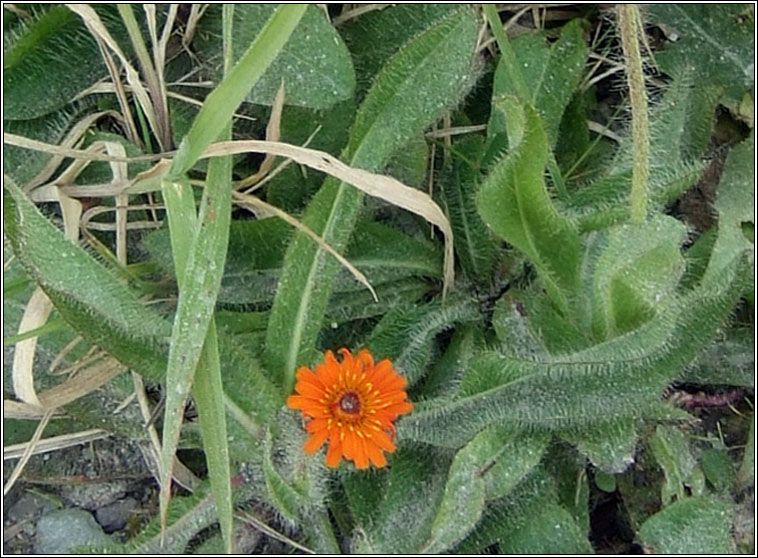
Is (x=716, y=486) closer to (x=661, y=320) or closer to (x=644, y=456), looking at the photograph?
(x=644, y=456)

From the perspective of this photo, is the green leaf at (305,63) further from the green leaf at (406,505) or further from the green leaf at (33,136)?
the green leaf at (406,505)

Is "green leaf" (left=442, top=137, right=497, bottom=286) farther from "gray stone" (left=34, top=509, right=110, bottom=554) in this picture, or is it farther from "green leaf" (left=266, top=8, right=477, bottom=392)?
"gray stone" (left=34, top=509, right=110, bottom=554)

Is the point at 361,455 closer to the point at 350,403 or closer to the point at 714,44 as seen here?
the point at 350,403

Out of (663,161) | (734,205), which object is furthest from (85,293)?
(734,205)

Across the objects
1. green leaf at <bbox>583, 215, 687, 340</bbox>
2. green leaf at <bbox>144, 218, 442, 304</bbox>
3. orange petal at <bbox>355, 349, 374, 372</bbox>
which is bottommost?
orange petal at <bbox>355, 349, 374, 372</bbox>

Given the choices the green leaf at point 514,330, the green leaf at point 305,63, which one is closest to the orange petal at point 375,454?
the green leaf at point 514,330

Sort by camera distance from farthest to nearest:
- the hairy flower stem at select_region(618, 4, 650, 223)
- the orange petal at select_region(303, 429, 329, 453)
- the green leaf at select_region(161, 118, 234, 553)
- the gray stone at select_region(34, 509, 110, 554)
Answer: the gray stone at select_region(34, 509, 110, 554) < the orange petal at select_region(303, 429, 329, 453) < the green leaf at select_region(161, 118, 234, 553) < the hairy flower stem at select_region(618, 4, 650, 223)

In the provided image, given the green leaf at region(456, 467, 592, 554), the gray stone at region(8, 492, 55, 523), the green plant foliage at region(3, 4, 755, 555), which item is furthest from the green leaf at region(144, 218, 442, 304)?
the gray stone at region(8, 492, 55, 523)
